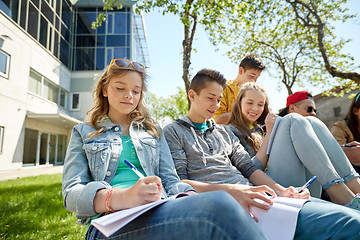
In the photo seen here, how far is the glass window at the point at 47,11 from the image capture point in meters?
16.2

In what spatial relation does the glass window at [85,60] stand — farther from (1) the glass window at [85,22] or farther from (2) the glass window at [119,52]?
(2) the glass window at [119,52]

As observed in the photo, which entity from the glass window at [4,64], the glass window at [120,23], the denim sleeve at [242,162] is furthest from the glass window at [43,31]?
the denim sleeve at [242,162]

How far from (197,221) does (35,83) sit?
17.9 m

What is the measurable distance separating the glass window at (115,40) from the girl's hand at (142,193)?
21896 mm

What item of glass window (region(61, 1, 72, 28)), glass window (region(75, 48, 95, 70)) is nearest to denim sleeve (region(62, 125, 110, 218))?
glass window (region(61, 1, 72, 28))

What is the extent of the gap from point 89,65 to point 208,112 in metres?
20.9

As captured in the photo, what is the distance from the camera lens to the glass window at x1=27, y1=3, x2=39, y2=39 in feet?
48.7

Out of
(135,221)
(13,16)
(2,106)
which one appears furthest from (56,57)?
(135,221)

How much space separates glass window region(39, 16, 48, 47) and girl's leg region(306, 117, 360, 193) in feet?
59.8

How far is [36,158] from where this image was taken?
15836 millimetres

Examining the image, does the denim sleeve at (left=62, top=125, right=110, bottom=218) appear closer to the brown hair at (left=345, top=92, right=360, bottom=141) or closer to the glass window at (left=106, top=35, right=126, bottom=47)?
the brown hair at (left=345, top=92, right=360, bottom=141)

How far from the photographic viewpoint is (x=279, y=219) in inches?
53.7

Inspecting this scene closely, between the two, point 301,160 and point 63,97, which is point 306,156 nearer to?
point 301,160

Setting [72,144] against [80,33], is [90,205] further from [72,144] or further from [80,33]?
[80,33]
